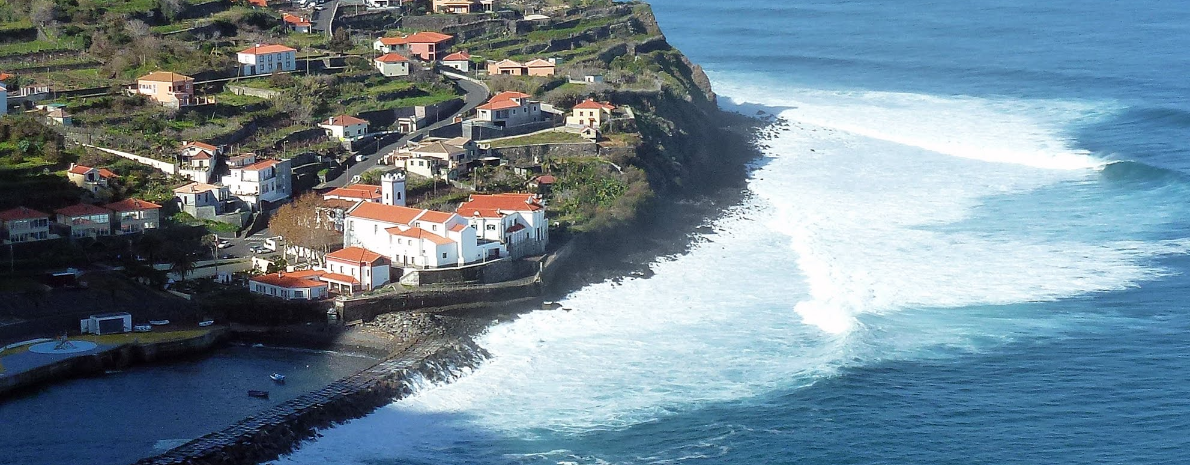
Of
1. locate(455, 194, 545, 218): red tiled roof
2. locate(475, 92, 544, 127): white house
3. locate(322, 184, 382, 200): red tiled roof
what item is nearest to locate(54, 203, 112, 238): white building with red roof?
locate(322, 184, 382, 200): red tiled roof

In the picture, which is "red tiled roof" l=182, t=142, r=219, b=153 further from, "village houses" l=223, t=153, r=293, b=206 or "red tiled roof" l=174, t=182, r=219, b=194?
"red tiled roof" l=174, t=182, r=219, b=194

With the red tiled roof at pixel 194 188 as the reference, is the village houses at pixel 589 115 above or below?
above

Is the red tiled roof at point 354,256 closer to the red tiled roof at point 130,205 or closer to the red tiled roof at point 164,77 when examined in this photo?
the red tiled roof at point 130,205

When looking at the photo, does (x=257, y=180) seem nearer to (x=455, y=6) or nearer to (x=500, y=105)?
(x=500, y=105)

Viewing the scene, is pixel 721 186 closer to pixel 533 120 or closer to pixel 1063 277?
pixel 533 120

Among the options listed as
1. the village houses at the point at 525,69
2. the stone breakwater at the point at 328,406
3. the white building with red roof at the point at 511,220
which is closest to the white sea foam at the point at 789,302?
the stone breakwater at the point at 328,406
